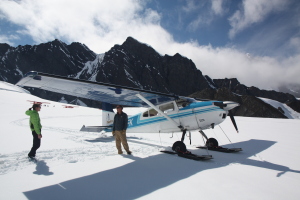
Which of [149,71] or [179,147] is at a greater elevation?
[149,71]

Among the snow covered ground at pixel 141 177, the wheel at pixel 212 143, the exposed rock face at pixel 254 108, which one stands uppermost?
the exposed rock face at pixel 254 108

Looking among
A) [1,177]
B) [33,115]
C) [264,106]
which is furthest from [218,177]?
[264,106]

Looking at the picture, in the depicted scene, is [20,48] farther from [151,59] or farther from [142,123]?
[142,123]

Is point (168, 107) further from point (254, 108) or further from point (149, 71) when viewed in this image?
point (149, 71)

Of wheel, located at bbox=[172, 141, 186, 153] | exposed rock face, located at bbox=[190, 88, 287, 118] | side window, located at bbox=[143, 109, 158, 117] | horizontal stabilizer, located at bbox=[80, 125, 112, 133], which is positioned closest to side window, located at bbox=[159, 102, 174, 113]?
side window, located at bbox=[143, 109, 158, 117]

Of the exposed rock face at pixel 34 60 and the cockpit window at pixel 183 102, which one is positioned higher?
the exposed rock face at pixel 34 60

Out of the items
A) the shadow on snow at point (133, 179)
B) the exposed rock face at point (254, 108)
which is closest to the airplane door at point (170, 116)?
the shadow on snow at point (133, 179)

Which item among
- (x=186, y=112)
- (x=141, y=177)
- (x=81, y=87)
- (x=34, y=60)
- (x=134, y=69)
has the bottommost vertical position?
(x=141, y=177)

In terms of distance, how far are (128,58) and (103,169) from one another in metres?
143

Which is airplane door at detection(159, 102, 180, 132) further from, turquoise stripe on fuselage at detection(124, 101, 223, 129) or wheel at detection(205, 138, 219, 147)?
wheel at detection(205, 138, 219, 147)

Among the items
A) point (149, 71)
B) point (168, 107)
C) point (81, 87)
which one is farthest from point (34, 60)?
point (168, 107)

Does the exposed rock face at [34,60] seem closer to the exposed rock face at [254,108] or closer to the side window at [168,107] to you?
the exposed rock face at [254,108]

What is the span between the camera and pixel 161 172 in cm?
403

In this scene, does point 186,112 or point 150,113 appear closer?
point 186,112
